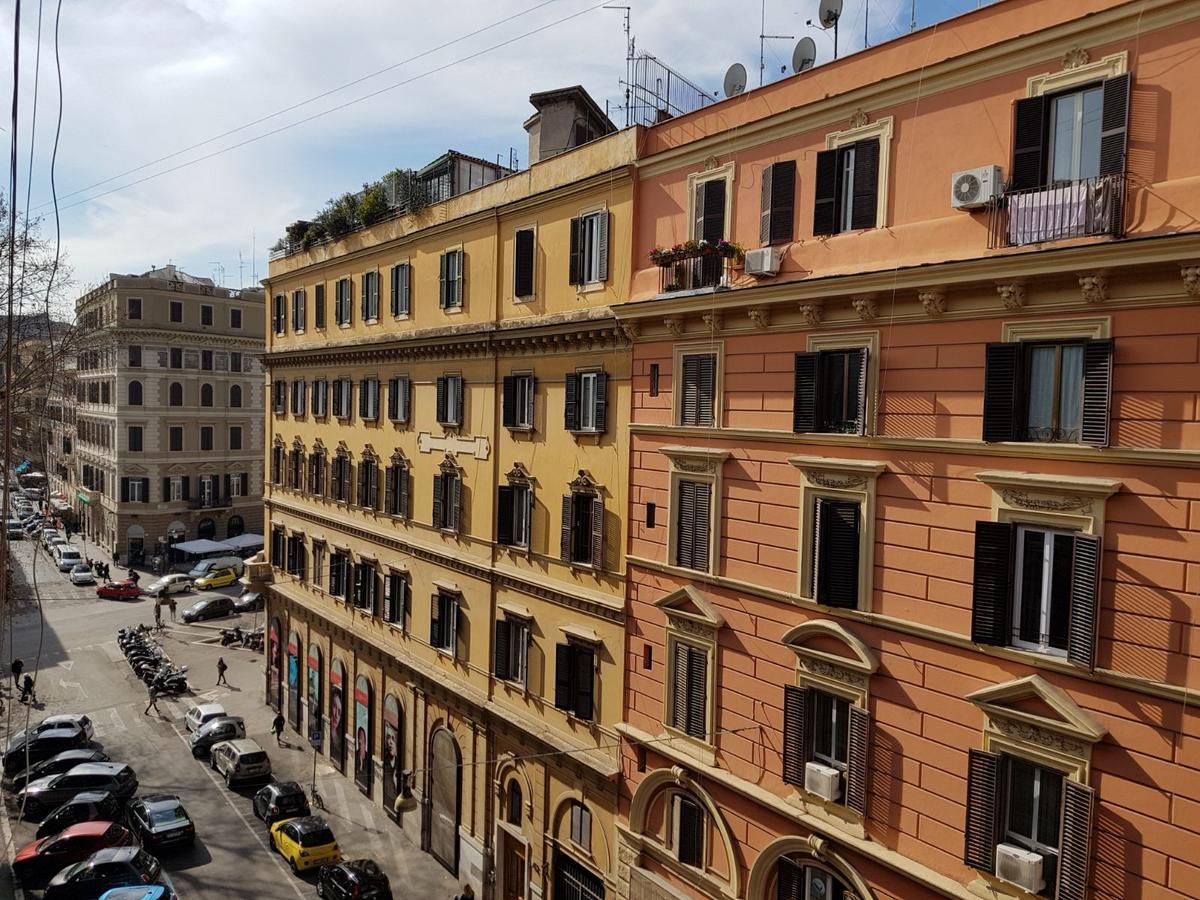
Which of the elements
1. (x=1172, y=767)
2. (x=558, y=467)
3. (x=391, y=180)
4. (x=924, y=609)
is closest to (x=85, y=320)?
(x=391, y=180)

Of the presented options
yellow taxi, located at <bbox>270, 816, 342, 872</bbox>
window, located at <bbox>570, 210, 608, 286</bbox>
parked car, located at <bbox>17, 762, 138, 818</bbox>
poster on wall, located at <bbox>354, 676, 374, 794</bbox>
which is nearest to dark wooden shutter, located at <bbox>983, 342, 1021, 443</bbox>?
window, located at <bbox>570, 210, 608, 286</bbox>

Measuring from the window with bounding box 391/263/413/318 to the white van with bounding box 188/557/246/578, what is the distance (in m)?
40.4

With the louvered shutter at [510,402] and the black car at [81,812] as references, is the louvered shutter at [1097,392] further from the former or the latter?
the black car at [81,812]

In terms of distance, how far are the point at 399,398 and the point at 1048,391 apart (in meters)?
19.7

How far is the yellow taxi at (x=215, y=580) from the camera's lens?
191 feet

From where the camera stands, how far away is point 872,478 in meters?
13.6

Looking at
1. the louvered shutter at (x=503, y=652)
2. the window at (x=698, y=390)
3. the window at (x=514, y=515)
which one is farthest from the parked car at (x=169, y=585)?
the window at (x=698, y=390)

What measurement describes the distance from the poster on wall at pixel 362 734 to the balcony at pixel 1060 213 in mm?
24787

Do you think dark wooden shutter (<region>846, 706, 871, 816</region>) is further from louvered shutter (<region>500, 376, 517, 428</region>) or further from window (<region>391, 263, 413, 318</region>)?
window (<region>391, 263, 413, 318</region>)

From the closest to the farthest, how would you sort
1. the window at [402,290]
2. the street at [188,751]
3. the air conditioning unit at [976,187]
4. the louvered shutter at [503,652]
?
the air conditioning unit at [976,187]
the louvered shutter at [503,652]
the street at [188,751]
the window at [402,290]

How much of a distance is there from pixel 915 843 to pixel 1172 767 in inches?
162

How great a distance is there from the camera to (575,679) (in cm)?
1969

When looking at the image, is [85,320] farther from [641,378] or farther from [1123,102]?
[1123,102]

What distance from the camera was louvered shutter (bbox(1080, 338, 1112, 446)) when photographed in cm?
1077
